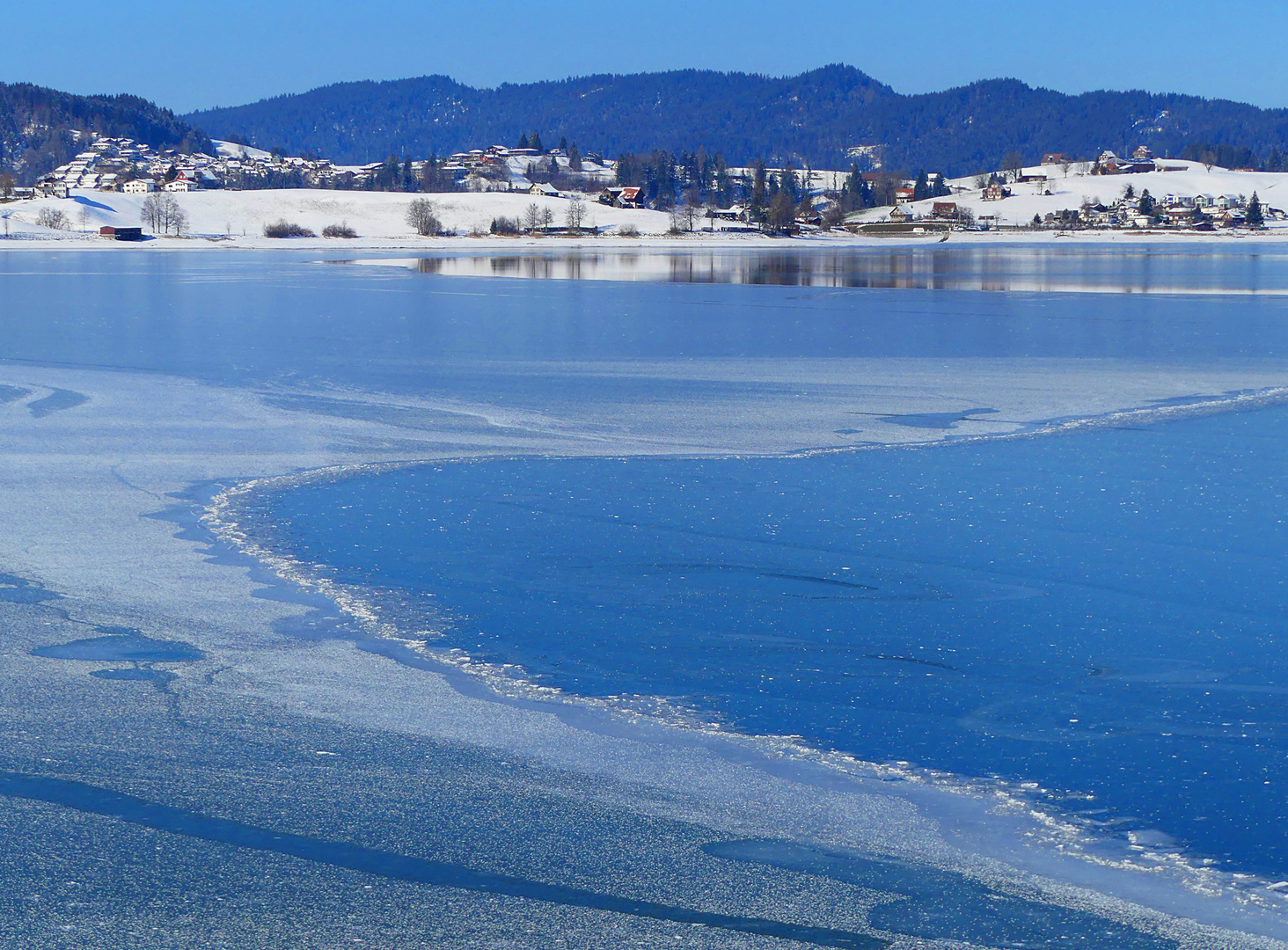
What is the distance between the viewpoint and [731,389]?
12844 millimetres

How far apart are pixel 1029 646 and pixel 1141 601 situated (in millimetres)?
881

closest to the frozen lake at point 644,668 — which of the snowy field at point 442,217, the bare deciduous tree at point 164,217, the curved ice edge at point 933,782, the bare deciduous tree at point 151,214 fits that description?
the curved ice edge at point 933,782

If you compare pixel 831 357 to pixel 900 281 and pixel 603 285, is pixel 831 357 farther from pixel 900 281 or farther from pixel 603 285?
pixel 900 281

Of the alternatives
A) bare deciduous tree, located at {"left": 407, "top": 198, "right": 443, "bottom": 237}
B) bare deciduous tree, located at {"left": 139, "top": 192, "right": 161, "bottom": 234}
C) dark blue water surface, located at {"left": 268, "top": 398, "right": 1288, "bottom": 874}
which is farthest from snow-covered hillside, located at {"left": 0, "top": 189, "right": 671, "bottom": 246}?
dark blue water surface, located at {"left": 268, "top": 398, "right": 1288, "bottom": 874}

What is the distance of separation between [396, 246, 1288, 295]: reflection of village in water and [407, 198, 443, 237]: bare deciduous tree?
1423 inches

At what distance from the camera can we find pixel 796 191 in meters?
177

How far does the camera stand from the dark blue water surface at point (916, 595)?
4262 millimetres

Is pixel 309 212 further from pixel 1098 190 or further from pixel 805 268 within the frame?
pixel 1098 190

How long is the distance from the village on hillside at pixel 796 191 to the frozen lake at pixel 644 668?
90488 mm

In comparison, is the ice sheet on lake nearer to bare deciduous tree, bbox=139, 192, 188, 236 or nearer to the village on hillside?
the village on hillside

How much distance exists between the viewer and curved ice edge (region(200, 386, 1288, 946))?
10.6 ft

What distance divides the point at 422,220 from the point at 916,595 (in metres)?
96.5

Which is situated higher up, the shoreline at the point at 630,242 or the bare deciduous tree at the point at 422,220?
the bare deciduous tree at the point at 422,220

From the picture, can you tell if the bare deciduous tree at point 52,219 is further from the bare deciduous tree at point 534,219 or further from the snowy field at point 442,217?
the bare deciduous tree at point 534,219
